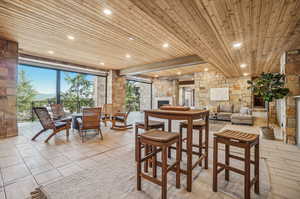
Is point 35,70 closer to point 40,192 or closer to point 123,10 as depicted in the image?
point 123,10

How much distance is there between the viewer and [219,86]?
766cm

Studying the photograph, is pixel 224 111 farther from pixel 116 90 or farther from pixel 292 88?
pixel 116 90

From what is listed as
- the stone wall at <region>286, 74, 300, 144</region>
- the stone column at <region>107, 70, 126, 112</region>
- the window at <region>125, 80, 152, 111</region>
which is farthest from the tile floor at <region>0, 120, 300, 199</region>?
the window at <region>125, 80, 152, 111</region>

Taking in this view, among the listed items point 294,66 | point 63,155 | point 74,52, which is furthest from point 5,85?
point 294,66

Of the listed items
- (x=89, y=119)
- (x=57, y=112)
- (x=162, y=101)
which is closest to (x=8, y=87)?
(x=57, y=112)

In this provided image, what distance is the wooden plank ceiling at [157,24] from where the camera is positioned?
1893 mm

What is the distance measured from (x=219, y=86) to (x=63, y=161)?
7.95 meters

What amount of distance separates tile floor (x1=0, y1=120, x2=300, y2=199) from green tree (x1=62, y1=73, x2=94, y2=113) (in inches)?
123

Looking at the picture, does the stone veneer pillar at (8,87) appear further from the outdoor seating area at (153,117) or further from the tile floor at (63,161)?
the tile floor at (63,161)

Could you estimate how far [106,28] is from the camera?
9.50 feet

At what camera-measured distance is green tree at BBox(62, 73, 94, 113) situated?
20.9ft

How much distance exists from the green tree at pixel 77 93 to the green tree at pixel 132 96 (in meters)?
3.32

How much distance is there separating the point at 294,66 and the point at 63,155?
5.60m

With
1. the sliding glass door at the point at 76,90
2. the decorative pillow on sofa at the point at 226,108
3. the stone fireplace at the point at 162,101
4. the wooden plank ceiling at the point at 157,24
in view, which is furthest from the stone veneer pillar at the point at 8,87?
the decorative pillow on sofa at the point at 226,108
